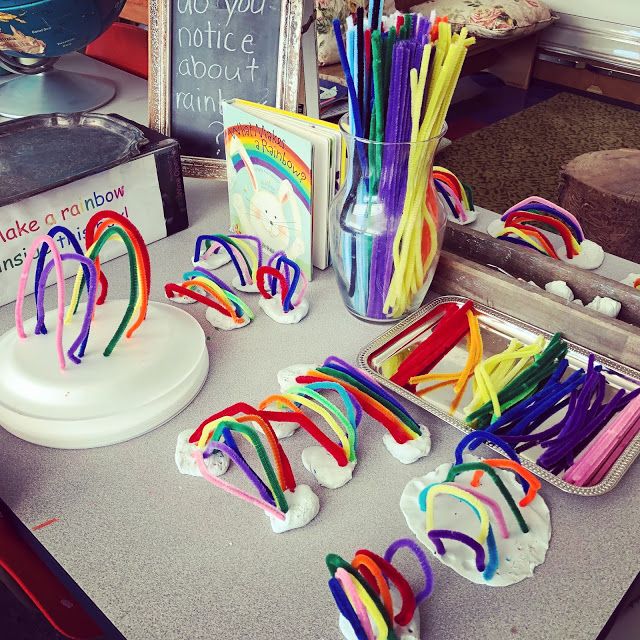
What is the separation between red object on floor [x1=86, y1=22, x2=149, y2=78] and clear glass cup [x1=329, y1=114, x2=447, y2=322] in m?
1.02

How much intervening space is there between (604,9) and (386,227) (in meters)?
3.43

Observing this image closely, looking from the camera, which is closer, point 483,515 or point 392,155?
point 483,515

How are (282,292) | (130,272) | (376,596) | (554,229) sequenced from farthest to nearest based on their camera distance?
1. (554,229)
2. (282,292)
3. (130,272)
4. (376,596)

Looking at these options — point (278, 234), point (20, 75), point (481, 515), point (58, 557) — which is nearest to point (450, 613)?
point (481, 515)

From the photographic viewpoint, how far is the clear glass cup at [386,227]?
67 cm

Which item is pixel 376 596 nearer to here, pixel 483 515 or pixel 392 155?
pixel 483 515

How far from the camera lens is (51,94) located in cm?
130

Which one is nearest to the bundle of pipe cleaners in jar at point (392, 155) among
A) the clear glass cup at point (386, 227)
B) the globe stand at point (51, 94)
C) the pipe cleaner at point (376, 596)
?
the clear glass cup at point (386, 227)

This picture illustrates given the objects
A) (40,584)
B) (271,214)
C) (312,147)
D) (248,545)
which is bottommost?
(40,584)

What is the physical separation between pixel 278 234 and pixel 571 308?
37 cm

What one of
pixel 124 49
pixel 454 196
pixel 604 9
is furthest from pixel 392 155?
pixel 604 9

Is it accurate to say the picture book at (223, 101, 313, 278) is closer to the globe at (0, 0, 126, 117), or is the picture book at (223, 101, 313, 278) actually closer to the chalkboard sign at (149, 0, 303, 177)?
the chalkboard sign at (149, 0, 303, 177)

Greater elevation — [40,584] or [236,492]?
[236,492]

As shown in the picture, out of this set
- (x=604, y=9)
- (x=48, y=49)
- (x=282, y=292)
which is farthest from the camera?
(x=604, y=9)
